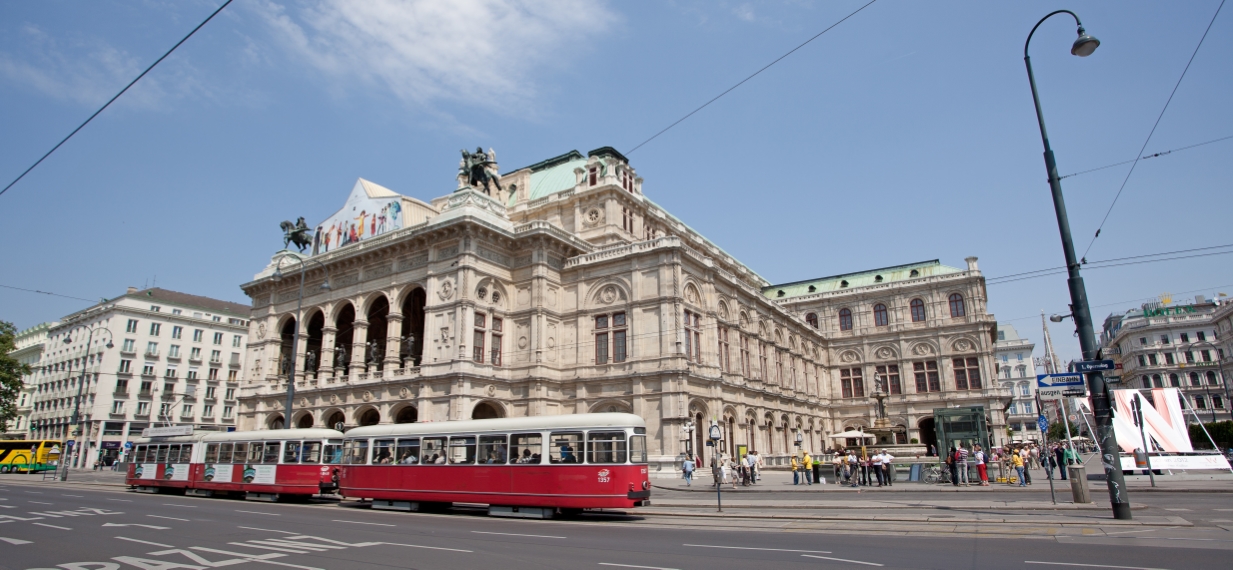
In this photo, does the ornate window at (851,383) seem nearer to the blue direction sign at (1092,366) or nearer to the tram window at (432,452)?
the blue direction sign at (1092,366)

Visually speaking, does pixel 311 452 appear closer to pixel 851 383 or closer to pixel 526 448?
pixel 526 448

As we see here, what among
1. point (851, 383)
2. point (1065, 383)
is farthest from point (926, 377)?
point (1065, 383)

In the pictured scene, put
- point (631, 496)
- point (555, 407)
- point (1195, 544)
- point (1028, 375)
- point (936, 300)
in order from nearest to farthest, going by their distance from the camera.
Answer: point (1195, 544) → point (631, 496) → point (555, 407) → point (936, 300) → point (1028, 375)

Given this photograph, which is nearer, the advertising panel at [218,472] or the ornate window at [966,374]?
the advertising panel at [218,472]

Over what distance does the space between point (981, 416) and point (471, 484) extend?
94.3 feet

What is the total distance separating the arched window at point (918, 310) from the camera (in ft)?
212

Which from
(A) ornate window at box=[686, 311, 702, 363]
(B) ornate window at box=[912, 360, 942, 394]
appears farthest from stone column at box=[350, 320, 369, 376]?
(B) ornate window at box=[912, 360, 942, 394]

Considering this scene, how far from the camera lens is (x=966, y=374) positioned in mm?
61344

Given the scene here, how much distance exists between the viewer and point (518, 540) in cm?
1304

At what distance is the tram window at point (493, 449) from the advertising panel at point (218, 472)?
1362 cm

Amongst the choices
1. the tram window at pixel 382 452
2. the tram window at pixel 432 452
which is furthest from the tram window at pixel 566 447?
the tram window at pixel 382 452

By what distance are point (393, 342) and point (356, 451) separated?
60.2ft

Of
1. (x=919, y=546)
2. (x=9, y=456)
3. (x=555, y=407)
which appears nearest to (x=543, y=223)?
(x=555, y=407)

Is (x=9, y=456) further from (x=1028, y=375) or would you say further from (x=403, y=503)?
(x=1028, y=375)
